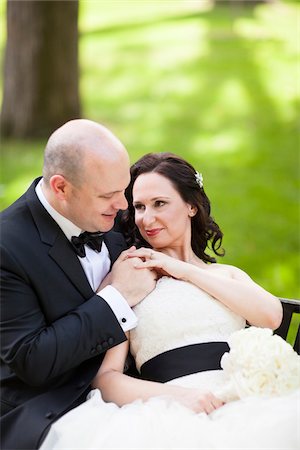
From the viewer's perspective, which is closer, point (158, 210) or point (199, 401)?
point (199, 401)

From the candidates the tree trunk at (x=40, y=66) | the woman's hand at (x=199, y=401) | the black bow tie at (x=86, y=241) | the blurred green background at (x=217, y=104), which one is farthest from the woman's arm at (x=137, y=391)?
the tree trunk at (x=40, y=66)

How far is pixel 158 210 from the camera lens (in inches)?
148

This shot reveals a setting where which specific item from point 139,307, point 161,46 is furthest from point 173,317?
point 161,46

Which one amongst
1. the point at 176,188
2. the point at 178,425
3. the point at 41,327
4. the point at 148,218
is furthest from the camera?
the point at 176,188

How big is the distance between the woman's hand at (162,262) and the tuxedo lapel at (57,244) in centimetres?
32

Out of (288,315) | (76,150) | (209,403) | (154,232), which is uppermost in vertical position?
(76,150)

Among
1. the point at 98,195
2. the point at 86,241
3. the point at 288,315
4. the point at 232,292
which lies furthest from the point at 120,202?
the point at 288,315

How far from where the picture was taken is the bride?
9.81 ft

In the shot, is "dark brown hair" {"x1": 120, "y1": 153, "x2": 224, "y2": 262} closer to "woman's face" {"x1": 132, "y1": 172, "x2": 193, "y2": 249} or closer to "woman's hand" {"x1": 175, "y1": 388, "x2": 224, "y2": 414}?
"woman's face" {"x1": 132, "y1": 172, "x2": 193, "y2": 249}

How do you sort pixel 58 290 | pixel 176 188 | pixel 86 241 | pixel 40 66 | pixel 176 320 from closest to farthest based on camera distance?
pixel 58 290 < pixel 86 241 < pixel 176 320 < pixel 176 188 < pixel 40 66

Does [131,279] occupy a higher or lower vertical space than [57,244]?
lower

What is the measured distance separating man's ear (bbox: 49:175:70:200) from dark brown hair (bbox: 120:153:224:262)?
68cm

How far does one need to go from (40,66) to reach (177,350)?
7326 mm

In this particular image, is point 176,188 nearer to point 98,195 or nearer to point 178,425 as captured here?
point 98,195
